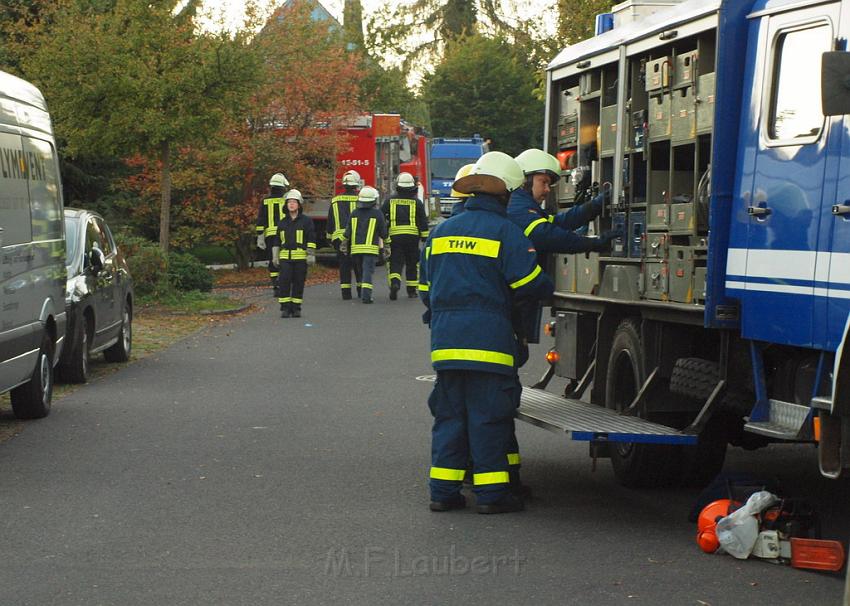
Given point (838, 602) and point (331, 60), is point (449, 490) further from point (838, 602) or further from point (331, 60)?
point (331, 60)

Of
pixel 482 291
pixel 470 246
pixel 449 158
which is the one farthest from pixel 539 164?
pixel 449 158

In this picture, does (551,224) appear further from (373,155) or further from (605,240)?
(373,155)

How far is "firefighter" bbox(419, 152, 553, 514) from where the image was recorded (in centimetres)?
841

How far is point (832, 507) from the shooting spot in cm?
862

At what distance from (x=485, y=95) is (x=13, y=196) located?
7035cm

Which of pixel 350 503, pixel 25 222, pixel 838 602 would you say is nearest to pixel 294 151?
pixel 25 222

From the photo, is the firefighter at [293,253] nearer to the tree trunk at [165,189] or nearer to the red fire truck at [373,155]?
the tree trunk at [165,189]

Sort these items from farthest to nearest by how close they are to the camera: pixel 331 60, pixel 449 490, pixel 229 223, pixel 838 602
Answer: pixel 331 60, pixel 229 223, pixel 449 490, pixel 838 602

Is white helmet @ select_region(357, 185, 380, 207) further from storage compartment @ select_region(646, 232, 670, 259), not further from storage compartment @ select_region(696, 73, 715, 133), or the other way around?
storage compartment @ select_region(696, 73, 715, 133)

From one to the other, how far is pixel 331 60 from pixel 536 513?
27384mm

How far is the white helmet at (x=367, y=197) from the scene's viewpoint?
83.4ft

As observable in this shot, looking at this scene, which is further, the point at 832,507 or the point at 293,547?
the point at 832,507

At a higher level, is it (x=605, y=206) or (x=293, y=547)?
(x=605, y=206)

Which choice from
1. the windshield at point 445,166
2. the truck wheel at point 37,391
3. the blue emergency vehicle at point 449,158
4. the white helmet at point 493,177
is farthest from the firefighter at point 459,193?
the windshield at point 445,166
